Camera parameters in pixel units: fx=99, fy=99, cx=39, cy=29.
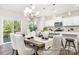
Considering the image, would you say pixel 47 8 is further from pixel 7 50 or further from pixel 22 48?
pixel 7 50

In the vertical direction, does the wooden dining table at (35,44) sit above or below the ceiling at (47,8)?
below

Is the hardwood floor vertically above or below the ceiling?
below

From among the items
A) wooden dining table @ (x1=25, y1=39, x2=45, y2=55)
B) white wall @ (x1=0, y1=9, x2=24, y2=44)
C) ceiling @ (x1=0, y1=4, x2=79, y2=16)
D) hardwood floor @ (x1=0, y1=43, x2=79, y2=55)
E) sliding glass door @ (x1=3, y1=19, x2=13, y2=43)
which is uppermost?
ceiling @ (x1=0, y1=4, x2=79, y2=16)

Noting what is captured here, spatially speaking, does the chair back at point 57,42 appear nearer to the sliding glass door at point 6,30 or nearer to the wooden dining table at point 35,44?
the wooden dining table at point 35,44

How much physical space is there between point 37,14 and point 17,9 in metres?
0.39

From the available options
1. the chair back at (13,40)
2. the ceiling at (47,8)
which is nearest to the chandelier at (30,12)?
the ceiling at (47,8)

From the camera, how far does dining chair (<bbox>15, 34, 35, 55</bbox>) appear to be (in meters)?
1.96

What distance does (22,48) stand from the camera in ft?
6.47

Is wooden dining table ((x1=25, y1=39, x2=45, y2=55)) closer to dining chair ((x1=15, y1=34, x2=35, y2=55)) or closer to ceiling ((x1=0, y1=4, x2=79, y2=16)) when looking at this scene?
dining chair ((x1=15, y1=34, x2=35, y2=55))

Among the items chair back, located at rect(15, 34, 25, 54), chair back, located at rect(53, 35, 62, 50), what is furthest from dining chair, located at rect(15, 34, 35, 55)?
chair back, located at rect(53, 35, 62, 50)

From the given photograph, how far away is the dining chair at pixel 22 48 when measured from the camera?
1.96m

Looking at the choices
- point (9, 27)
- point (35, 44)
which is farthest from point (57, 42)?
point (9, 27)

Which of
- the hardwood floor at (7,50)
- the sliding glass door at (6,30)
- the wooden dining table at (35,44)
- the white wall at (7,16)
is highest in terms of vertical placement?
the white wall at (7,16)
